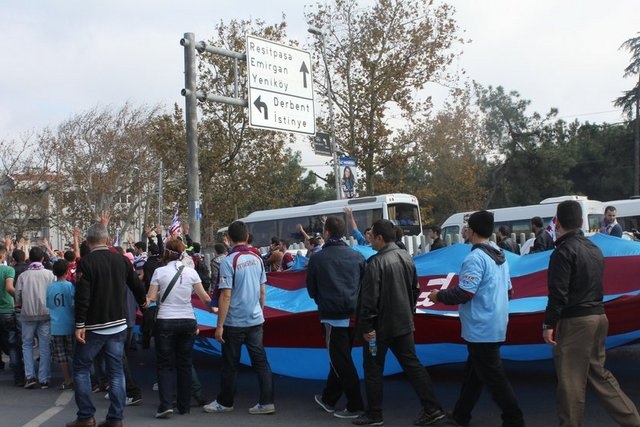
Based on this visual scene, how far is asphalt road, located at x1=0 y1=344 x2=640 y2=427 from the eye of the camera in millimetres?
7652

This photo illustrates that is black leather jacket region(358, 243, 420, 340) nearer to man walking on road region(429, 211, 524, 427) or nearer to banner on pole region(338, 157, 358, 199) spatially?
man walking on road region(429, 211, 524, 427)

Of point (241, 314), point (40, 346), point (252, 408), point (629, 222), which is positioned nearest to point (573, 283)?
point (241, 314)

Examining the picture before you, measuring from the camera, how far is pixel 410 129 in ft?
101

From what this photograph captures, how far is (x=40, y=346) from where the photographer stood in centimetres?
1048

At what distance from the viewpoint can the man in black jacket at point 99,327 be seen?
742 centimetres

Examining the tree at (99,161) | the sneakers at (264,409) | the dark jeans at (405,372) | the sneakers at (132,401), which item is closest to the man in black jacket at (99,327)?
the sneakers at (132,401)

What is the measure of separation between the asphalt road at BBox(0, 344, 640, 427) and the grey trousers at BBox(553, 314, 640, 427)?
1105 millimetres

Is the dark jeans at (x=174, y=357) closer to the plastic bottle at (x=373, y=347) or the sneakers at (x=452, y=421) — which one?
the plastic bottle at (x=373, y=347)

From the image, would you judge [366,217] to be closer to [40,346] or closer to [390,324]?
[40,346]

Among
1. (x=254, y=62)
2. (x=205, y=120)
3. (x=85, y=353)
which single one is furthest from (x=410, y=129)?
(x=85, y=353)

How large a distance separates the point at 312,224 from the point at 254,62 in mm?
13279

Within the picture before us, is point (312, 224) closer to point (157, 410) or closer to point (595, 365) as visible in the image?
point (157, 410)

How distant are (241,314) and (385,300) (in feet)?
5.53

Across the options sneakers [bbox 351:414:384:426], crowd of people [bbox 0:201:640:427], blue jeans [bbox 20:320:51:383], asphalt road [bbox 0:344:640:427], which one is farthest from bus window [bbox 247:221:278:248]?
sneakers [bbox 351:414:384:426]
